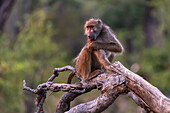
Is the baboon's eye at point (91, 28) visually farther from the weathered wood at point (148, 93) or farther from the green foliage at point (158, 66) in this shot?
the green foliage at point (158, 66)

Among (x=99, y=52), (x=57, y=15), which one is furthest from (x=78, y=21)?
(x=99, y=52)

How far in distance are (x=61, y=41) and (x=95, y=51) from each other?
2530cm

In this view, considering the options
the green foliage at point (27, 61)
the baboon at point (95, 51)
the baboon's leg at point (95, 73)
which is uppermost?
the green foliage at point (27, 61)

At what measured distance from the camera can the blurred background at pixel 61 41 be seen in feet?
52.1

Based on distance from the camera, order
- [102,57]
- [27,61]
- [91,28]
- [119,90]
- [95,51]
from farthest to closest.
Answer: [27,61]
[91,28]
[95,51]
[102,57]
[119,90]

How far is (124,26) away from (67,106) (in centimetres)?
3050

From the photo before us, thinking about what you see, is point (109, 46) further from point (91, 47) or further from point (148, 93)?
point (148, 93)

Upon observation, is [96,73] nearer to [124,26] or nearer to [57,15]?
[57,15]

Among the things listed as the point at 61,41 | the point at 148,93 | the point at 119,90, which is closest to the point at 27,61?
the point at 119,90

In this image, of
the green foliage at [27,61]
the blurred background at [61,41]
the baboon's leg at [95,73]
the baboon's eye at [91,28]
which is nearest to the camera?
the baboon's leg at [95,73]

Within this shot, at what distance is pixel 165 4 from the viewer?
24844mm

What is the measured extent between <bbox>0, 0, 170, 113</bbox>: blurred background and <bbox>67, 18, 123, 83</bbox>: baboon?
6.26 metres

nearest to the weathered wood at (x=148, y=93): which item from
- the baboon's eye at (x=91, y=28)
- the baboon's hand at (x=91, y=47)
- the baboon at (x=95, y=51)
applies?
the baboon at (x=95, y=51)

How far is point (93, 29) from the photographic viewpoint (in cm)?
705
